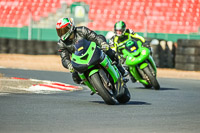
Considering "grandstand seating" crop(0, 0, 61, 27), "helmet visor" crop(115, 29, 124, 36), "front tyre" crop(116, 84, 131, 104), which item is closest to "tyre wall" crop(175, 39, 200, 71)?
"helmet visor" crop(115, 29, 124, 36)

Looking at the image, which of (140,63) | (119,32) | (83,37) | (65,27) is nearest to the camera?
(65,27)

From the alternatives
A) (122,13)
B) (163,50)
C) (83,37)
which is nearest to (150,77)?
(83,37)

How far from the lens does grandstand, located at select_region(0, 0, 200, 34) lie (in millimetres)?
27219

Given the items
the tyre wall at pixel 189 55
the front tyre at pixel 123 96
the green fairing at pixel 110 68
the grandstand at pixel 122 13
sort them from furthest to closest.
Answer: the grandstand at pixel 122 13 → the tyre wall at pixel 189 55 → the front tyre at pixel 123 96 → the green fairing at pixel 110 68

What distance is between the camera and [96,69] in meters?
8.39

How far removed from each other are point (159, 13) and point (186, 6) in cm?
143

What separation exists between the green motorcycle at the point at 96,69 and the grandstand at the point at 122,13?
678 inches

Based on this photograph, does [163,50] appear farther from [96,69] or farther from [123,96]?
[96,69]

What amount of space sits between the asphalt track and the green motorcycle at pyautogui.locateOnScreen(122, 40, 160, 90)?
42.6 inches

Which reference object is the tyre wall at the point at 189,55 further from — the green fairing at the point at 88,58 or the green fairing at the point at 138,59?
the green fairing at the point at 88,58

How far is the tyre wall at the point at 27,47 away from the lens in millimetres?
25266

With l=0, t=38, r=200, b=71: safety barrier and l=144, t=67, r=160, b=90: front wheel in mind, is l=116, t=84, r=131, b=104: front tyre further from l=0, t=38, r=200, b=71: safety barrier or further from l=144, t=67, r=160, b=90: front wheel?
l=0, t=38, r=200, b=71: safety barrier

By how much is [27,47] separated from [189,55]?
30.4 feet

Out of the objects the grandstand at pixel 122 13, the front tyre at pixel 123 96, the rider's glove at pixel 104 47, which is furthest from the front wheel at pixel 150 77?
the grandstand at pixel 122 13
